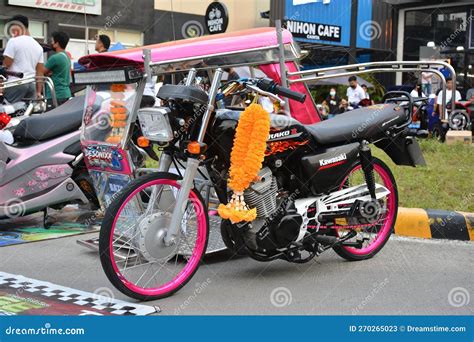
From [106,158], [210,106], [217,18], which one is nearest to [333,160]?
[210,106]

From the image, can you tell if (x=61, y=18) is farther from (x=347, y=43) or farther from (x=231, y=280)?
(x=231, y=280)

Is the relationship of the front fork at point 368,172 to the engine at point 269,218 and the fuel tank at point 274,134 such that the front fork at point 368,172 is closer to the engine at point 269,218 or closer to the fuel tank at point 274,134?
the fuel tank at point 274,134

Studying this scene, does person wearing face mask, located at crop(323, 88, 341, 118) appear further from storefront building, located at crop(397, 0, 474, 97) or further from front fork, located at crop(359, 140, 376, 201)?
front fork, located at crop(359, 140, 376, 201)

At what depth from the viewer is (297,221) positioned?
14.4 feet

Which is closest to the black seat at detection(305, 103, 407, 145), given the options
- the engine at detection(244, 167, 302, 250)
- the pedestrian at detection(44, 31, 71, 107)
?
the engine at detection(244, 167, 302, 250)

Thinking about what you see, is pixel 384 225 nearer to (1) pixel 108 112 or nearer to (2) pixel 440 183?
(1) pixel 108 112

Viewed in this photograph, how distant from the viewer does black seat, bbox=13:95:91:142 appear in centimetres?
598

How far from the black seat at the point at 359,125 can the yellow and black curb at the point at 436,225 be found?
1290mm

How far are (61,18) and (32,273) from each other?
1927cm

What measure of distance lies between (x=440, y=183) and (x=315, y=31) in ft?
56.7

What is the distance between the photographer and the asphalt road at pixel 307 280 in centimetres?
392

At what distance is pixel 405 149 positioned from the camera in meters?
5.18
